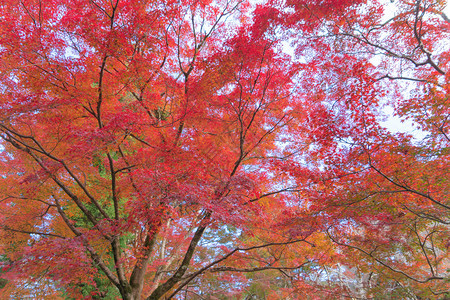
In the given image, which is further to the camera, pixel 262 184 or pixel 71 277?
pixel 262 184

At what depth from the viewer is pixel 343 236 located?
5.58 metres

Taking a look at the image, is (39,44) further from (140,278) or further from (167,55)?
(140,278)

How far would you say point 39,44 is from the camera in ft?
13.0

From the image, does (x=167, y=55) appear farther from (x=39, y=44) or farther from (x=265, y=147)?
(x=265, y=147)

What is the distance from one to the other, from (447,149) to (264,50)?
3664mm

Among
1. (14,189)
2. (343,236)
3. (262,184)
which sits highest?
(14,189)

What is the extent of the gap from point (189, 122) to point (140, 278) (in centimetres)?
406

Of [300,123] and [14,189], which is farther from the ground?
[300,123]

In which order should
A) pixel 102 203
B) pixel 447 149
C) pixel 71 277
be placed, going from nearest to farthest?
pixel 447 149 → pixel 71 277 → pixel 102 203

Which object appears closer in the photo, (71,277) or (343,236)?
(71,277)

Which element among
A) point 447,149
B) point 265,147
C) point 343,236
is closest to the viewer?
point 447,149

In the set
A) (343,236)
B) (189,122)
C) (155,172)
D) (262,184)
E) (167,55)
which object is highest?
(167,55)

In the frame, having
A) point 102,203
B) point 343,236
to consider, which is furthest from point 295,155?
point 102,203

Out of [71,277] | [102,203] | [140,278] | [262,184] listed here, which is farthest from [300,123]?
[102,203]
